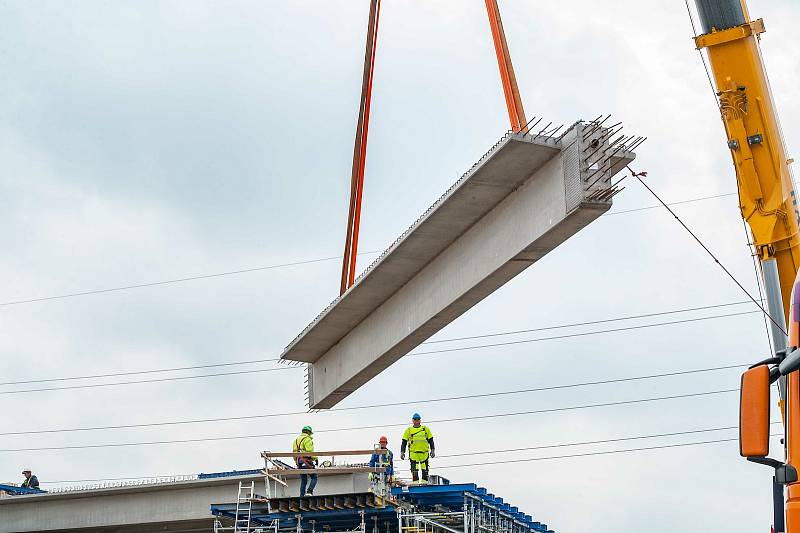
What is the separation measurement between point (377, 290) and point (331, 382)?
4263mm

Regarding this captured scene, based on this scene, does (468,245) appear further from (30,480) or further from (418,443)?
(30,480)

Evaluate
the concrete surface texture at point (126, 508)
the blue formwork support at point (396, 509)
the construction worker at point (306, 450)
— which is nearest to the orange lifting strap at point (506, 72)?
the blue formwork support at point (396, 509)

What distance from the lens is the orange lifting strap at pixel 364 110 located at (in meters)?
17.0

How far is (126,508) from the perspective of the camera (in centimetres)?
3628

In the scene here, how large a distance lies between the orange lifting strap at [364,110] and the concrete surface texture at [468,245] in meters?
0.97

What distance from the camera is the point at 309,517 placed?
23781mm

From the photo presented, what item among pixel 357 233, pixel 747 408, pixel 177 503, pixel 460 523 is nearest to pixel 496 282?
pixel 357 233

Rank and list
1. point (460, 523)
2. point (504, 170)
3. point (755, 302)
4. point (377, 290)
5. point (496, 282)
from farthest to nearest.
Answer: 1. point (460, 523)
2. point (377, 290)
3. point (496, 282)
4. point (504, 170)
5. point (755, 302)

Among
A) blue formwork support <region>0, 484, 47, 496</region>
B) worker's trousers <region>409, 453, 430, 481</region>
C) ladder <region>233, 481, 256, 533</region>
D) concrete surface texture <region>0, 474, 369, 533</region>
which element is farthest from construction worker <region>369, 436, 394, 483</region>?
blue formwork support <region>0, 484, 47, 496</region>

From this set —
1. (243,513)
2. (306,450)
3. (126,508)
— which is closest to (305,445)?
(306,450)

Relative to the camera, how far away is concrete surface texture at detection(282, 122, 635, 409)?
1535 centimetres

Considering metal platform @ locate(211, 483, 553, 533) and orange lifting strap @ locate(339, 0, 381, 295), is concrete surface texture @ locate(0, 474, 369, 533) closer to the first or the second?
metal platform @ locate(211, 483, 553, 533)

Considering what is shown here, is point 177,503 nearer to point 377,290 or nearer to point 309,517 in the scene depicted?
point 309,517

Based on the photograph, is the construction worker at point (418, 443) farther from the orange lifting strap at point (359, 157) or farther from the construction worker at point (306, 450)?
the orange lifting strap at point (359, 157)
